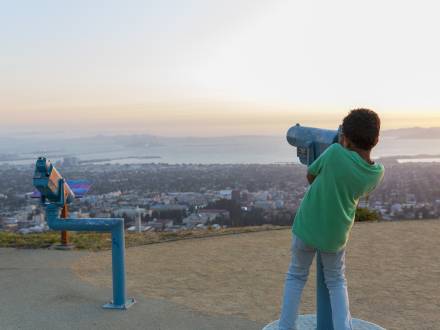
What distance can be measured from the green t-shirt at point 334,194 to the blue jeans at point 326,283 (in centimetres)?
12

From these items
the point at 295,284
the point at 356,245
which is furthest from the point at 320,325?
the point at 356,245

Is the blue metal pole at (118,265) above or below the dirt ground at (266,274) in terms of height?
above

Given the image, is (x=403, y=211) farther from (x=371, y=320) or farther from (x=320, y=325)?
(x=320, y=325)

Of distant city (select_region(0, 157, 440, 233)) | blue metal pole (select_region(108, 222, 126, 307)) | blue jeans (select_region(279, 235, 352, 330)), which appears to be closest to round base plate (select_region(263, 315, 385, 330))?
blue jeans (select_region(279, 235, 352, 330))

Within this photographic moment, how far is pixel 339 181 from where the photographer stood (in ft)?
9.48

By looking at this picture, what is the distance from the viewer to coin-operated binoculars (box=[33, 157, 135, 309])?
4520 mm

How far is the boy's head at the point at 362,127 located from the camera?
2852 millimetres

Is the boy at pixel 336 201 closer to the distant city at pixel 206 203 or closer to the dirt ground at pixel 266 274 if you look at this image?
the dirt ground at pixel 266 274

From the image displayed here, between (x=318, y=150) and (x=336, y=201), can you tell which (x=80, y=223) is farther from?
(x=336, y=201)

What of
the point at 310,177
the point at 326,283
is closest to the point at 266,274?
the point at 326,283

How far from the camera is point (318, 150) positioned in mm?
3434

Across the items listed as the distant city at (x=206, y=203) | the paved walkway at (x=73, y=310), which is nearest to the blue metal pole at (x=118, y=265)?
the paved walkway at (x=73, y=310)

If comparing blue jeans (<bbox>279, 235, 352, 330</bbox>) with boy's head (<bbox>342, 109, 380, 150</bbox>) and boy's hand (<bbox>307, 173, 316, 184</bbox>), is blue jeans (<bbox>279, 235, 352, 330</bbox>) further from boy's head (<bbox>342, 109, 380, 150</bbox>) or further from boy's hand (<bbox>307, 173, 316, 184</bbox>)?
boy's head (<bbox>342, 109, 380, 150</bbox>)

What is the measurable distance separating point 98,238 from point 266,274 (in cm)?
365
